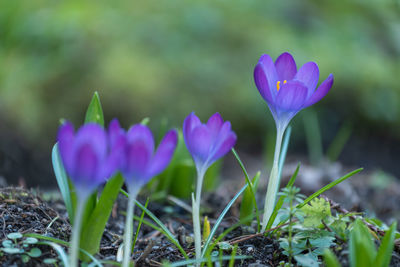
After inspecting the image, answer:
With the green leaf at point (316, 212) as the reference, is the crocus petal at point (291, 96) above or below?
above

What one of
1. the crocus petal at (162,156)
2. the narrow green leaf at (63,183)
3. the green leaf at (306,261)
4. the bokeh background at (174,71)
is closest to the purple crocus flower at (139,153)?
the crocus petal at (162,156)

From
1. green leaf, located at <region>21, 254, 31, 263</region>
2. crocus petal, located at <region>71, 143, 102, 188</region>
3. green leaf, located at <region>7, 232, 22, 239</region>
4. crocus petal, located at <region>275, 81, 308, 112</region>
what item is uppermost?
crocus petal, located at <region>275, 81, 308, 112</region>

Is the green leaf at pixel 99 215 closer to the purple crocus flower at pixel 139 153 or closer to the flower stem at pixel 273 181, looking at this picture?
the purple crocus flower at pixel 139 153

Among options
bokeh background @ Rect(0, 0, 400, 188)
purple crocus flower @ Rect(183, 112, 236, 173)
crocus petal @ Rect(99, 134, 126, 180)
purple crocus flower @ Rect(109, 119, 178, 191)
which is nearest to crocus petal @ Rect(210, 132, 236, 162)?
purple crocus flower @ Rect(183, 112, 236, 173)

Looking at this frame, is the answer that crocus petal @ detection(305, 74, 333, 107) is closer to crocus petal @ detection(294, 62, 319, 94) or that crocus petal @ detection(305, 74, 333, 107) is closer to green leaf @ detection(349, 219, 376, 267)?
crocus petal @ detection(294, 62, 319, 94)

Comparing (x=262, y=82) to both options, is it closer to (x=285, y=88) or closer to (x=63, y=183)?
(x=285, y=88)

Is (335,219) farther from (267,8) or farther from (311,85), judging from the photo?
(267,8)

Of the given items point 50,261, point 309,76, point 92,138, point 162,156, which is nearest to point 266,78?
point 309,76
